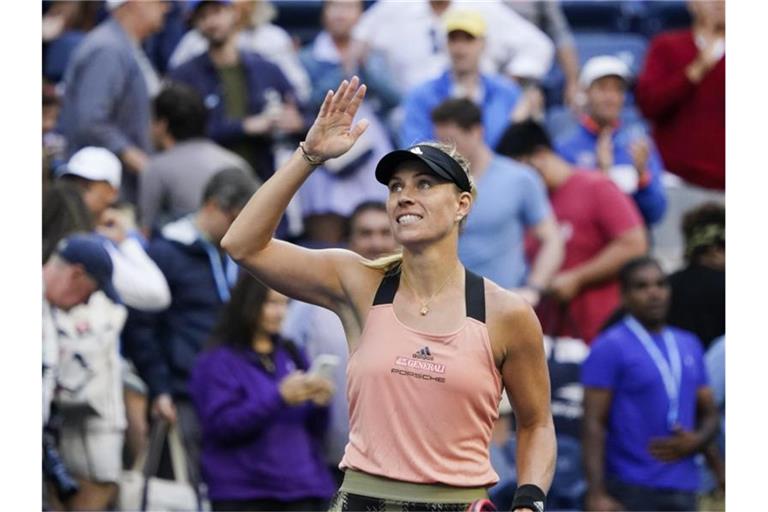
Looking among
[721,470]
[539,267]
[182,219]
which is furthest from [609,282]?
[182,219]

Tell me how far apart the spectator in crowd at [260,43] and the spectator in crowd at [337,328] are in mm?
1666

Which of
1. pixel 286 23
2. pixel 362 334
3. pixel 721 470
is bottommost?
pixel 721 470

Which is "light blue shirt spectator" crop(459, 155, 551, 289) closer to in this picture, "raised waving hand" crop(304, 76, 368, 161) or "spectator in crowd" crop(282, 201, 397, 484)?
"spectator in crowd" crop(282, 201, 397, 484)

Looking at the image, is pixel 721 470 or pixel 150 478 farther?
pixel 721 470

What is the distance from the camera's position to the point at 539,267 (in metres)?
9.52

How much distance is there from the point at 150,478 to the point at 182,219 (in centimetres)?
147

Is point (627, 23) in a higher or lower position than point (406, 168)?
higher

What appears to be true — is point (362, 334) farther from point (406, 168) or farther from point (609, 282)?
point (609, 282)

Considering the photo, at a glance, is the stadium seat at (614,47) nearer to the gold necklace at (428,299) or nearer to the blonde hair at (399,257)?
the blonde hair at (399,257)

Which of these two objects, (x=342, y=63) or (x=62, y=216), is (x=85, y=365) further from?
(x=342, y=63)

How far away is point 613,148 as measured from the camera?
10578mm

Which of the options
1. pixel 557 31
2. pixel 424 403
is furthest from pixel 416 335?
pixel 557 31

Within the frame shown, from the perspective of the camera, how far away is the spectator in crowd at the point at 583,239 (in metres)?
9.65

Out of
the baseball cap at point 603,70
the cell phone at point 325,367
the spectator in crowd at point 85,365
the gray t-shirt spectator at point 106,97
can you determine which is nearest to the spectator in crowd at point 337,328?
the cell phone at point 325,367
